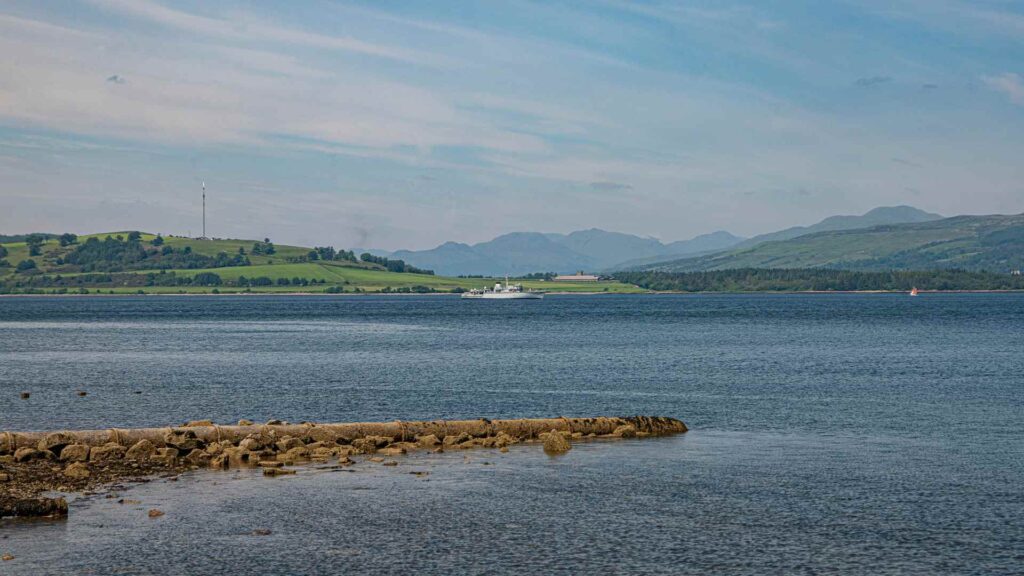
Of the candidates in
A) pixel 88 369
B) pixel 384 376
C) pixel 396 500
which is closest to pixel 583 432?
pixel 396 500

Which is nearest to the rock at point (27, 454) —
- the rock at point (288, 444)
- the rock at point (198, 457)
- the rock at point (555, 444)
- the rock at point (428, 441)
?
the rock at point (198, 457)

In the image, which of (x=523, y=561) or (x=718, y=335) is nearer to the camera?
(x=523, y=561)

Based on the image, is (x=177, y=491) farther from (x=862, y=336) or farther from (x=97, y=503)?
(x=862, y=336)

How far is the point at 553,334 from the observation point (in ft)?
451

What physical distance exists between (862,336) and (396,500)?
107 m

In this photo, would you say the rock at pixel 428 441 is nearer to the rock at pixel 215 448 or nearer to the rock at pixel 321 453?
the rock at pixel 321 453

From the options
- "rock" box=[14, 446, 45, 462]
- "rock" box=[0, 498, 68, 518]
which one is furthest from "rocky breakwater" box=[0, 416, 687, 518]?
"rock" box=[0, 498, 68, 518]

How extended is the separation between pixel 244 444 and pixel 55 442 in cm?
637

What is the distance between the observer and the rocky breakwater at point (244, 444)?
3459cm

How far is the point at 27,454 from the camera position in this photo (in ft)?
119

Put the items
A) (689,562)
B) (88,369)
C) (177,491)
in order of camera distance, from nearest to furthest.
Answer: (689,562), (177,491), (88,369)

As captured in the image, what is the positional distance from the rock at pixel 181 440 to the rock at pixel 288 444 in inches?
114

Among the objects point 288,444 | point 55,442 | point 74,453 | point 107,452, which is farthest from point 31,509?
point 288,444

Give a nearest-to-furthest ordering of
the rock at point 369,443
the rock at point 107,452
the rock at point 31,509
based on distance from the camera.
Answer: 1. the rock at point 31,509
2. the rock at point 107,452
3. the rock at point 369,443
